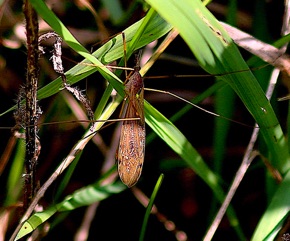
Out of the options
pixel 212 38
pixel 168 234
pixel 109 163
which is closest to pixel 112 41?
pixel 212 38

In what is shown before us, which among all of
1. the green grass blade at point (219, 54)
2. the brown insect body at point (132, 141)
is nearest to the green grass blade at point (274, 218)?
the green grass blade at point (219, 54)

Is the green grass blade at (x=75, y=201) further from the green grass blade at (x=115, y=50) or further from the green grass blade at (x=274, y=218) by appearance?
the green grass blade at (x=274, y=218)

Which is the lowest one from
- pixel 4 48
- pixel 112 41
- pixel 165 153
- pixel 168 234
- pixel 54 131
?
pixel 168 234

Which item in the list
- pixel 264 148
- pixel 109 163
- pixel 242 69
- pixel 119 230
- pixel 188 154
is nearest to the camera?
pixel 242 69

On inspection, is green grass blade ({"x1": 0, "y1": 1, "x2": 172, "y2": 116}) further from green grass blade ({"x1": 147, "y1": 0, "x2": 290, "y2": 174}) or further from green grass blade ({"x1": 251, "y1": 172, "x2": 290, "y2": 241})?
green grass blade ({"x1": 251, "y1": 172, "x2": 290, "y2": 241})

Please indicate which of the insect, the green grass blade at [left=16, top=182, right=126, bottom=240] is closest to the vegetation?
the green grass blade at [left=16, top=182, right=126, bottom=240]

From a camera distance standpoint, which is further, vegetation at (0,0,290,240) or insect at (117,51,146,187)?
vegetation at (0,0,290,240)

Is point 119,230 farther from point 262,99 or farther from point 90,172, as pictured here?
point 262,99

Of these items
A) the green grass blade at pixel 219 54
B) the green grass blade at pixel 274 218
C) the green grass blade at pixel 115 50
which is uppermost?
the green grass blade at pixel 115 50

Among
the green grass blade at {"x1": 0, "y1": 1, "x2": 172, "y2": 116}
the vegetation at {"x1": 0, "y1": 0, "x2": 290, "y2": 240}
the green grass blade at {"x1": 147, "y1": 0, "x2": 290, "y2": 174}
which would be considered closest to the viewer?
the green grass blade at {"x1": 147, "y1": 0, "x2": 290, "y2": 174}
